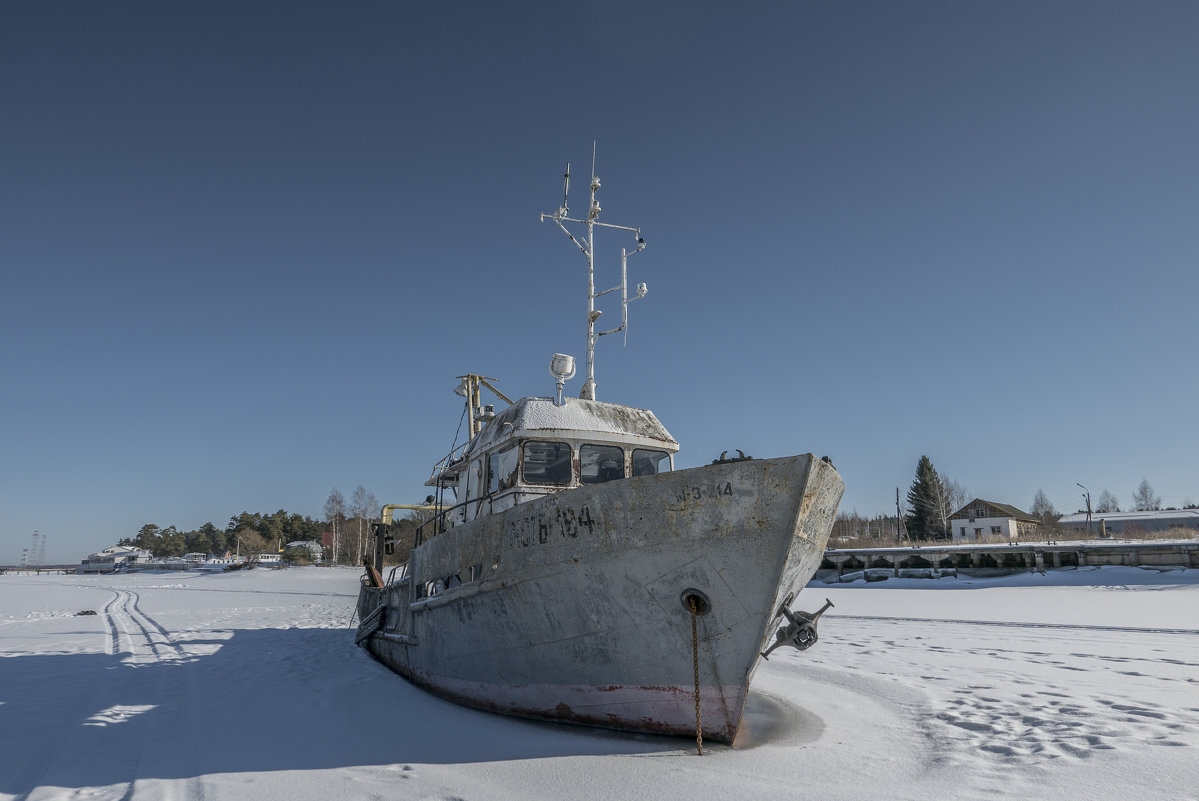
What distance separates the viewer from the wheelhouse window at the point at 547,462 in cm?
780

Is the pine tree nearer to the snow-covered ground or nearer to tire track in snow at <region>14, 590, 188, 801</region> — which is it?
the snow-covered ground

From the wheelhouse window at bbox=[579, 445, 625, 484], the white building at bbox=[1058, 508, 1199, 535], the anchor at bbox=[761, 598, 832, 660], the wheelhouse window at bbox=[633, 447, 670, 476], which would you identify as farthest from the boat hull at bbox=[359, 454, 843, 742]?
the white building at bbox=[1058, 508, 1199, 535]

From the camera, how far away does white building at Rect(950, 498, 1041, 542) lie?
57.2 metres

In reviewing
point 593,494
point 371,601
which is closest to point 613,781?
point 593,494

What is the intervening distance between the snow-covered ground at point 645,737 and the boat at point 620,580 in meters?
0.39


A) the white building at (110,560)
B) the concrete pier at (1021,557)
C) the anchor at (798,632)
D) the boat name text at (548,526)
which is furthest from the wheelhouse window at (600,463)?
the white building at (110,560)

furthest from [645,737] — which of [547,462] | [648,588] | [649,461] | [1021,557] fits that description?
[1021,557]

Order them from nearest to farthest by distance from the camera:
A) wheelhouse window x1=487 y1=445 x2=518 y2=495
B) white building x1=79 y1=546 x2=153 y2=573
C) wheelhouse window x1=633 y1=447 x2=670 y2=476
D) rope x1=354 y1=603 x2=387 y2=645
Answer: wheelhouse window x1=487 y1=445 x2=518 y2=495 < wheelhouse window x1=633 y1=447 x2=670 y2=476 < rope x1=354 y1=603 x2=387 y2=645 < white building x1=79 y1=546 x2=153 y2=573

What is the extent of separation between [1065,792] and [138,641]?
1613 centimetres

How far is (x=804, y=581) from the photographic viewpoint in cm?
660

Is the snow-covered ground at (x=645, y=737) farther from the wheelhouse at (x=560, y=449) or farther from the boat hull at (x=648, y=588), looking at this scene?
the wheelhouse at (x=560, y=449)

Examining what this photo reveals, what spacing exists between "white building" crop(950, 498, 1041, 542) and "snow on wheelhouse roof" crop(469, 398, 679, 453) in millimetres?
57133

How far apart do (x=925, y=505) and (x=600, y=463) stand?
54.5 metres

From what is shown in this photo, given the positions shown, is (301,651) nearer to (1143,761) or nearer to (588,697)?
(588,697)
